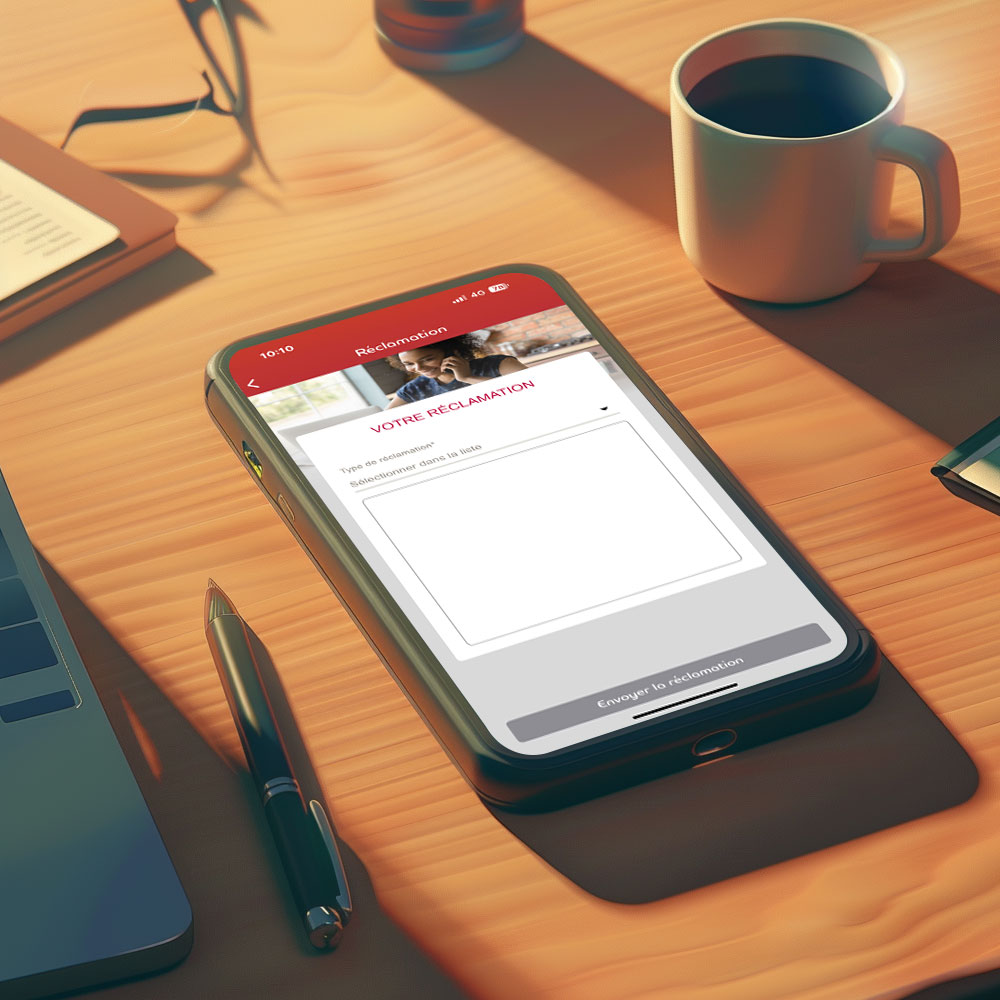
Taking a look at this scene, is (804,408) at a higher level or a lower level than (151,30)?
lower

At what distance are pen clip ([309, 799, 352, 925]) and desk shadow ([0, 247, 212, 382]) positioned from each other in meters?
0.32

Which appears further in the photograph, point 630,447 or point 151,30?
point 151,30

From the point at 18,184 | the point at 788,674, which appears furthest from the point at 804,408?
the point at 18,184

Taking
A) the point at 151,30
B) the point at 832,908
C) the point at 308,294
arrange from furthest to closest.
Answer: the point at 151,30 → the point at 308,294 → the point at 832,908

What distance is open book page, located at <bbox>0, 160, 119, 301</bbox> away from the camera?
0.69 m

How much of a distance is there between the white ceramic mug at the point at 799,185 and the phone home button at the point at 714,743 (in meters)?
0.27

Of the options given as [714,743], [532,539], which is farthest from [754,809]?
[532,539]

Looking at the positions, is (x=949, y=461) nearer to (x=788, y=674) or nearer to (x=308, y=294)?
(x=788, y=674)

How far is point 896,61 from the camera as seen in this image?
0.61 metres

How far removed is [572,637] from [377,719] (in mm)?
85

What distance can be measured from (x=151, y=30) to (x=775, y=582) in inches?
24.5

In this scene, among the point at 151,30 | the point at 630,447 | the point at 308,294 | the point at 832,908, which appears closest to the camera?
the point at 832,908

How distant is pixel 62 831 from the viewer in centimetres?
45

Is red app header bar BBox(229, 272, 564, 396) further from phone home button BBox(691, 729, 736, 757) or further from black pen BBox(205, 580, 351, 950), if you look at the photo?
phone home button BBox(691, 729, 736, 757)
